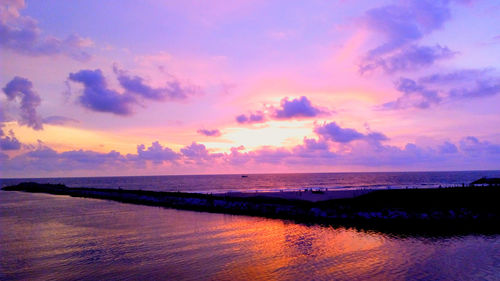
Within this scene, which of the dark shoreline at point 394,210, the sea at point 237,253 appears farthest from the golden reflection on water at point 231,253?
the dark shoreline at point 394,210

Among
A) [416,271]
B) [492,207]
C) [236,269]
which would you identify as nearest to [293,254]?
[236,269]

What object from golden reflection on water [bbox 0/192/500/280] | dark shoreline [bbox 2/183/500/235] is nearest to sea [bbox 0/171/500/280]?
golden reflection on water [bbox 0/192/500/280]

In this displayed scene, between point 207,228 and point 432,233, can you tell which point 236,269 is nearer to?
point 207,228

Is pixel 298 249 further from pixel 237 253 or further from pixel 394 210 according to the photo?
pixel 394 210

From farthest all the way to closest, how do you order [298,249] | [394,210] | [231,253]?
[394,210] → [298,249] → [231,253]

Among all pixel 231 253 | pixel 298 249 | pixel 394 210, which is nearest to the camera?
pixel 231 253

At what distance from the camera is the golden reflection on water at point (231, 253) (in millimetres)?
16906

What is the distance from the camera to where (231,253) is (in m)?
20.9

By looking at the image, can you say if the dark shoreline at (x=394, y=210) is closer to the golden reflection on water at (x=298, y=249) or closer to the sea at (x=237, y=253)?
the sea at (x=237, y=253)

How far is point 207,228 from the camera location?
2997 cm

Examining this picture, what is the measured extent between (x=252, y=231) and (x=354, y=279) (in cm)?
1357

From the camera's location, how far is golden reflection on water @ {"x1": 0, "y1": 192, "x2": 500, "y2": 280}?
666 inches

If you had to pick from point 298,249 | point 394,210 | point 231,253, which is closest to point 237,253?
point 231,253

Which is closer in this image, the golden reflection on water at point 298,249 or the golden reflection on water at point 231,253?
the golden reflection on water at point 231,253
